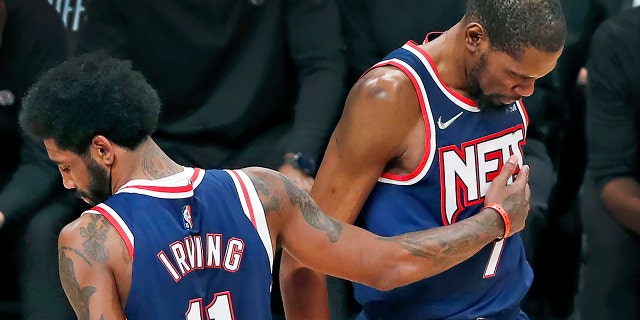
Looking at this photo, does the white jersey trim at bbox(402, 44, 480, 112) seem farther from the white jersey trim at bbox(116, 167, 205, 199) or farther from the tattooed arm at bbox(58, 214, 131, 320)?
the tattooed arm at bbox(58, 214, 131, 320)

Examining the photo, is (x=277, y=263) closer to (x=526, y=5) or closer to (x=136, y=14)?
(x=136, y=14)

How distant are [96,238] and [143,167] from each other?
210 mm

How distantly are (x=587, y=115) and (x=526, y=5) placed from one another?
1578mm

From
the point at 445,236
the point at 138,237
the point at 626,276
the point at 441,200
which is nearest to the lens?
the point at 138,237

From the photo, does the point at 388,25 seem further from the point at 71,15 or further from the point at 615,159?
the point at 71,15

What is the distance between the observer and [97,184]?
2.35 meters

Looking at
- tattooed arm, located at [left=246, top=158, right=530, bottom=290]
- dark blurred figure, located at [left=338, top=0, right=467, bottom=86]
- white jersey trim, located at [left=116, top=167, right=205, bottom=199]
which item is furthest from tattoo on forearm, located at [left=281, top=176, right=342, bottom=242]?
dark blurred figure, located at [left=338, top=0, right=467, bottom=86]

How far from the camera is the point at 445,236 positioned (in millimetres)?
2621

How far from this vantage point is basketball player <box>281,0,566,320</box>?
272 cm

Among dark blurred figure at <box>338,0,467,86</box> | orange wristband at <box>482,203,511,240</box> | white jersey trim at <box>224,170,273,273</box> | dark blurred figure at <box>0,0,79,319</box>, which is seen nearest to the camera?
white jersey trim at <box>224,170,273,273</box>

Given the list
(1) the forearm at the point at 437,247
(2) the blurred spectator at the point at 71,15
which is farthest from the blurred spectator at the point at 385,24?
(1) the forearm at the point at 437,247

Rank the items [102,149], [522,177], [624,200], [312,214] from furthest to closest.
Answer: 1. [624,200]
2. [522,177]
3. [312,214]
4. [102,149]

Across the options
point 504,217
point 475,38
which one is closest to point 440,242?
point 504,217

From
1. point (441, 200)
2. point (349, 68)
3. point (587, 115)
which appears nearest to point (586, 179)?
point (587, 115)
